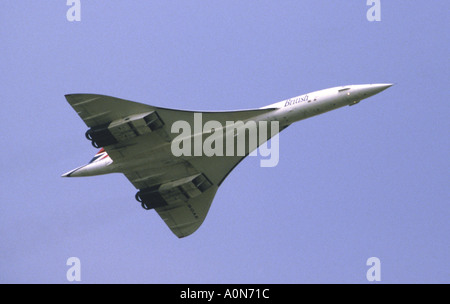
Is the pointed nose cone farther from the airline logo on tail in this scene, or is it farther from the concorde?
the airline logo on tail

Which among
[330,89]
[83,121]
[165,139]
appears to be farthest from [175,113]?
[330,89]

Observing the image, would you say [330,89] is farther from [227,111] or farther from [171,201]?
[171,201]

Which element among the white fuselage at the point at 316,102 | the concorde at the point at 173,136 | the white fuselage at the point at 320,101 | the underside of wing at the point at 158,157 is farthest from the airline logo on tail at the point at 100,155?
the white fuselage at the point at 320,101

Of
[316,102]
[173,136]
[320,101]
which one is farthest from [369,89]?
[173,136]

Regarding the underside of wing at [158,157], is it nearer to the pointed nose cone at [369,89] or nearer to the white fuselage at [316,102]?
the white fuselage at [316,102]

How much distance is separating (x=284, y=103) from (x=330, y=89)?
2.65m

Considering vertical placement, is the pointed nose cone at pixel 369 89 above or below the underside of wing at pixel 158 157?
above

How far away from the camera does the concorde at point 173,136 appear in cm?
4250

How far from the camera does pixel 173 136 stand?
44.4m

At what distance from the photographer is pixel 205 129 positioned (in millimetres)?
43875

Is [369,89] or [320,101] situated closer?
[369,89]

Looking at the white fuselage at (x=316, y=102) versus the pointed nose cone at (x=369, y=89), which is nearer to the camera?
the pointed nose cone at (x=369, y=89)

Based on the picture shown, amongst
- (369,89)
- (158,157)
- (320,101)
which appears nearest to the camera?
(369,89)

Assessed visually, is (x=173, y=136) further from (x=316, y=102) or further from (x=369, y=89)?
(x=369, y=89)
